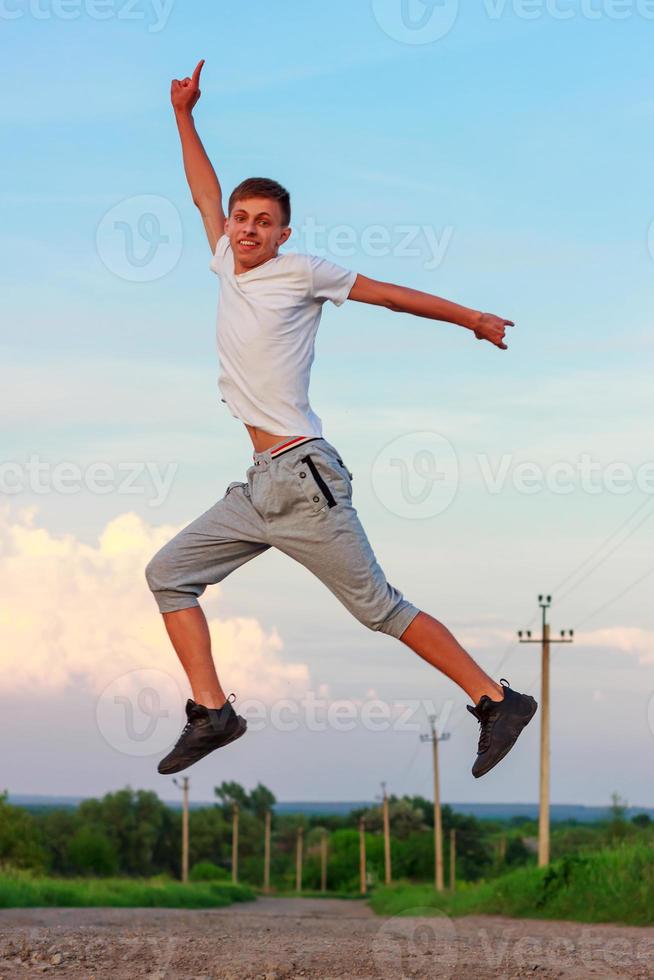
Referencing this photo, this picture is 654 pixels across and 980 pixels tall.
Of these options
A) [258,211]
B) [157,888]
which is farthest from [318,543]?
[157,888]

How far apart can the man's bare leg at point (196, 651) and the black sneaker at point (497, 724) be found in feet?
4.63

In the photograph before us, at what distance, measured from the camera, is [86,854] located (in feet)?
264

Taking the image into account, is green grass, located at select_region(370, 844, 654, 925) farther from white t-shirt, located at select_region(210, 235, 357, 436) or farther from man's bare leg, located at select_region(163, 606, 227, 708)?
white t-shirt, located at select_region(210, 235, 357, 436)

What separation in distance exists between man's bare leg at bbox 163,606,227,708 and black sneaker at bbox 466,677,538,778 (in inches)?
55.5

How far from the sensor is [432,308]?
6625 millimetres

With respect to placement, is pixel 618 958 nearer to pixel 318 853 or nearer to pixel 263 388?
pixel 263 388

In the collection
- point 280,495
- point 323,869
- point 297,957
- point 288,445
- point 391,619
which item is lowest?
point 323,869

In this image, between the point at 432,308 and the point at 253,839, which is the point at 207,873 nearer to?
the point at 253,839

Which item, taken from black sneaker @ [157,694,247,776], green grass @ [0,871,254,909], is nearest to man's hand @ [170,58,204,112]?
black sneaker @ [157,694,247,776]

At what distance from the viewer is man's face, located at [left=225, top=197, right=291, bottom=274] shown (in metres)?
6.80

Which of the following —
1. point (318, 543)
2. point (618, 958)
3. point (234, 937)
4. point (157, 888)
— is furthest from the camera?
point (157, 888)

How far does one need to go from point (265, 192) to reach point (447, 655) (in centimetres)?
266

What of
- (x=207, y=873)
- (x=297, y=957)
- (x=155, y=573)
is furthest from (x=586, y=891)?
(x=207, y=873)

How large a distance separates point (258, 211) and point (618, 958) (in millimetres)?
5647
